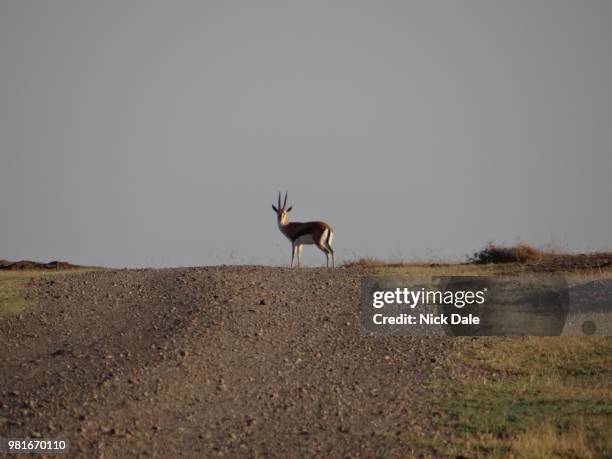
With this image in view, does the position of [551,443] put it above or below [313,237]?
below

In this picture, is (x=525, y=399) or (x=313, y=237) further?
(x=313, y=237)

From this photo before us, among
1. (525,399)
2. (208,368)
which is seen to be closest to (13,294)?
(208,368)

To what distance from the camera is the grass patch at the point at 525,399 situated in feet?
43.5

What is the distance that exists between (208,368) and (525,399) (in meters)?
5.30

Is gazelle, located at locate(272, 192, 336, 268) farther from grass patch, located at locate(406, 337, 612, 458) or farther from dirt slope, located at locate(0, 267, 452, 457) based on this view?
grass patch, located at locate(406, 337, 612, 458)

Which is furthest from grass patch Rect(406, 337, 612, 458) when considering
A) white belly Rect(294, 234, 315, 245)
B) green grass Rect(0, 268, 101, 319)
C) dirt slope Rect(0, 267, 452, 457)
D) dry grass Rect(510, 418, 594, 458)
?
white belly Rect(294, 234, 315, 245)

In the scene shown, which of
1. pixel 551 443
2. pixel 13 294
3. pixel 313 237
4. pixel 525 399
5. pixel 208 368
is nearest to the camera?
pixel 551 443

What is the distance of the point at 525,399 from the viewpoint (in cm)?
1572

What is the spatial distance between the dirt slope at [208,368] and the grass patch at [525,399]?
0.59 m

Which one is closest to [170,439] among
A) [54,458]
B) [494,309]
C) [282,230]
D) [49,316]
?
[54,458]

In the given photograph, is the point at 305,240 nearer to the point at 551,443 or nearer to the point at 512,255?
the point at 512,255

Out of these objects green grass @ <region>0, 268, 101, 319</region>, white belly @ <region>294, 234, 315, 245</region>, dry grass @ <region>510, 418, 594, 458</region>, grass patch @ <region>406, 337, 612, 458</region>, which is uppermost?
white belly @ <region>294, 234, 315, 245</region>

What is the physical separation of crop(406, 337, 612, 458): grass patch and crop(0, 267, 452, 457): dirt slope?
59cm

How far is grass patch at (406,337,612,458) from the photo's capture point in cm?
1326
